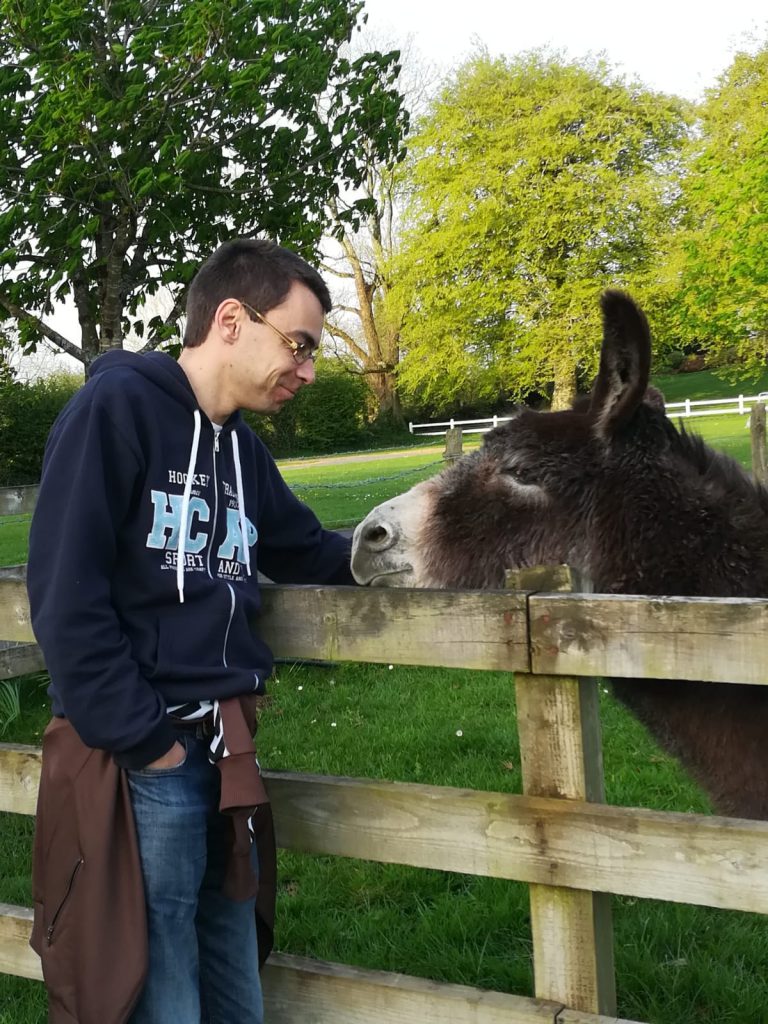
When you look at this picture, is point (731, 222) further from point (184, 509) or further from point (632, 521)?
point (184, 509)

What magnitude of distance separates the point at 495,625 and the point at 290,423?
39.7 metres

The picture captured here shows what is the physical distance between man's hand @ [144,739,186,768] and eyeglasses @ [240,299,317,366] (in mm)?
1000

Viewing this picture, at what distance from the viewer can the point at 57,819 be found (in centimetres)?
207

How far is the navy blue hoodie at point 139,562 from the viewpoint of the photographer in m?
1.91

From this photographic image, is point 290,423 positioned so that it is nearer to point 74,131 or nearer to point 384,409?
point 384,409

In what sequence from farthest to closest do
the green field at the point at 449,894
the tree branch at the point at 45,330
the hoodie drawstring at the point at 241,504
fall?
1. the tree branch at the point at 45,330
2. the green field at the point at 449,894
3. the hoodie drawstring at the point at 241,504

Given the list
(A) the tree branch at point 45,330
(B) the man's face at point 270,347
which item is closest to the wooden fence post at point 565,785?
(B) the man's face at point 270,347

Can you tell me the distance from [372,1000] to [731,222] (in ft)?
86.5

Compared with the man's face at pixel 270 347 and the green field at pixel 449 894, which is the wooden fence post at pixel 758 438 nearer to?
the green field at pixel 449 894

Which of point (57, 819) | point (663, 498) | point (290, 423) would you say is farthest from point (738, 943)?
point (290, 423)

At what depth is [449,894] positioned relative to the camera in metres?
3.80

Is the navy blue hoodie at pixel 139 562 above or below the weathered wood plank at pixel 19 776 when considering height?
above

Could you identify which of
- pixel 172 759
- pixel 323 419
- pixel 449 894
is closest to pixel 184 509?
pixel 172 759

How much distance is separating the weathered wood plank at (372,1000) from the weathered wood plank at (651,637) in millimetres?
898
